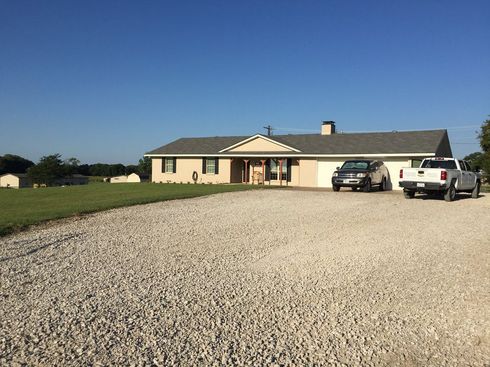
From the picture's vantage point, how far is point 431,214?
1268 centimetres

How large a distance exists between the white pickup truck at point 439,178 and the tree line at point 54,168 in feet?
237

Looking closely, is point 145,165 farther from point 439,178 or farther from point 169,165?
point 439,178

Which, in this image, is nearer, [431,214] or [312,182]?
[431,214]

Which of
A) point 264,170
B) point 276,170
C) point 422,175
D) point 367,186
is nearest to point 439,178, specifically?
point 422,175

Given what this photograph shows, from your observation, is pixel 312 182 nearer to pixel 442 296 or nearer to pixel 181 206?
pixel 181 206

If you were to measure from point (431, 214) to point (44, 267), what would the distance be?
10980mm

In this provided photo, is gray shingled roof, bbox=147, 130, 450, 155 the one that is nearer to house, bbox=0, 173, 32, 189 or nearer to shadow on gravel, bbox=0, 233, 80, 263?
shadow on gravel, bbox=0, 233, 80, 263

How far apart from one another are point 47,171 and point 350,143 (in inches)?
2859

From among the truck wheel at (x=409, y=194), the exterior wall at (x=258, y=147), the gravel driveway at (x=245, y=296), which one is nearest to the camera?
the gravel driveway at (x=245, y=296)

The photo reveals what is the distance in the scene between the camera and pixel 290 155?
29172mm

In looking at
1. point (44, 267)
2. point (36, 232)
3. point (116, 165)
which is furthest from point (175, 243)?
point (116, 165)

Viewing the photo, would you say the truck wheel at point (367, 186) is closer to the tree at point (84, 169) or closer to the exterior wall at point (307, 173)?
the exterior wall at point (307, 173)

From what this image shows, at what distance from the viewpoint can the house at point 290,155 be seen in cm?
2617

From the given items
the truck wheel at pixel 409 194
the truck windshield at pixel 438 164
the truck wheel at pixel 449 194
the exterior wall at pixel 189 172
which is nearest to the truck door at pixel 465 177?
the truck windshield at pixel 438 164
